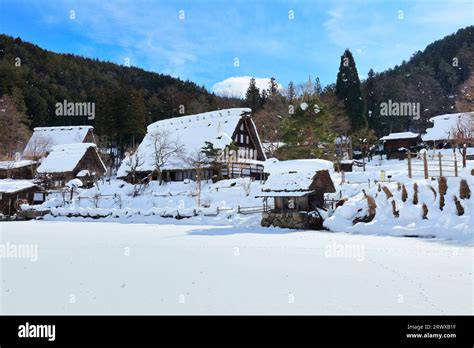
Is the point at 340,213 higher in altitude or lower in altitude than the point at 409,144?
lower

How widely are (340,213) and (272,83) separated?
42.7 metres

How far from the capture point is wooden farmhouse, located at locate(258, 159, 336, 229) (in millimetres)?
20219

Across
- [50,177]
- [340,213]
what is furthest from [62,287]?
[50,177]

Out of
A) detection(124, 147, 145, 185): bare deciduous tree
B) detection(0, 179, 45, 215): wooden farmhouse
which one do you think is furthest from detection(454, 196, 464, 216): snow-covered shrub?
detection(0, 179, 45, 215): wooden farmhouse

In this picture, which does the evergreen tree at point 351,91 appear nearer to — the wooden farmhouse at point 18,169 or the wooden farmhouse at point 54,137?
the wooden farmhouse at point 54,137

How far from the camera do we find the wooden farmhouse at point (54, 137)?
4506 cm

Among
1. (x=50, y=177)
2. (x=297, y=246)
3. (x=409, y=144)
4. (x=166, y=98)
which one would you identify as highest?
(x=166, y=98)

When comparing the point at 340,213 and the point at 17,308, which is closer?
the point at 17,308

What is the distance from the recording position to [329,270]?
7621mm
